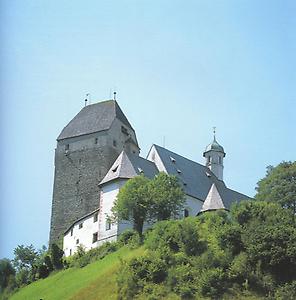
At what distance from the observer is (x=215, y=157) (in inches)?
3730

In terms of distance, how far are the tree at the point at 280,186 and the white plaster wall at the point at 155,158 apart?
12.9 metres

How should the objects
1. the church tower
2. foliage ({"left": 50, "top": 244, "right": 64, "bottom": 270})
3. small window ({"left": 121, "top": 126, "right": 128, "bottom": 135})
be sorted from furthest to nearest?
the church tower, small window ({"left": 121, "top": 126, "right": 128, "bottom": 135}), foliage ({"left": 50, "top": 244, "right": 64, "bottom": 270})

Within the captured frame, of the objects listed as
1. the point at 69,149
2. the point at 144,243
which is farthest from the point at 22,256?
A: the point at 144,243

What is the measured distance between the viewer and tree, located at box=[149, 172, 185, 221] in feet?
201

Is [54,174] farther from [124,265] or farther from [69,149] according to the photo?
[124,265]

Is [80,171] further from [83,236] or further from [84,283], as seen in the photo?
[84,283]

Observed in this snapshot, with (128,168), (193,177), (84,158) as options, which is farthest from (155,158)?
(84,158)

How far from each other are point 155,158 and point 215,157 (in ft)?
60.9

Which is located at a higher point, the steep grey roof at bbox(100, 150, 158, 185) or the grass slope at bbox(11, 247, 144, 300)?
the steep grey roof at bbox(100, 150, 158, 185)

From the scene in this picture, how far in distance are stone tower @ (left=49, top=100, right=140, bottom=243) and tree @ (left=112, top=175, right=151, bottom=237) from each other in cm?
1549

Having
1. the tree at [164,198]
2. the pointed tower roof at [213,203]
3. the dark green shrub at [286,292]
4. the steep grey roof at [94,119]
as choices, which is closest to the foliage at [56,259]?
the tree at [164,198]

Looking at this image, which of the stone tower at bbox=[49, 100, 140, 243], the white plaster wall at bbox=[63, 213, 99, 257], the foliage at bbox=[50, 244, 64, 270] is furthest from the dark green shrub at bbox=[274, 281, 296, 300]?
the stone tower at bbox=[49, 100, 140, 243]

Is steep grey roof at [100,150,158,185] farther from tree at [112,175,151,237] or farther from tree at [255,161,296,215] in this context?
tree at [255,161,296,215]

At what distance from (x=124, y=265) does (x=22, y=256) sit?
26.8 m
